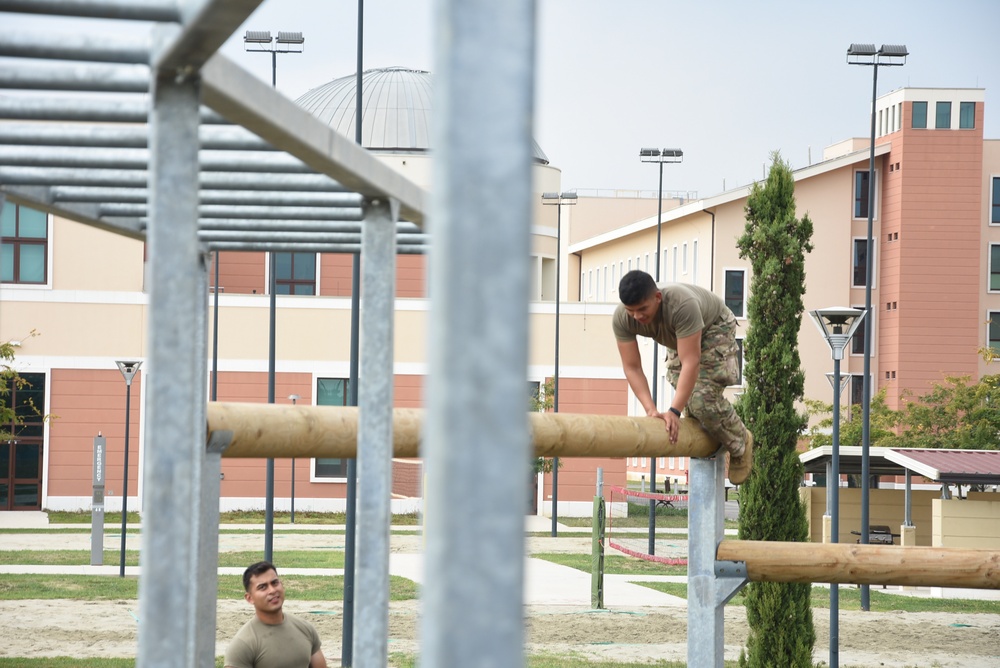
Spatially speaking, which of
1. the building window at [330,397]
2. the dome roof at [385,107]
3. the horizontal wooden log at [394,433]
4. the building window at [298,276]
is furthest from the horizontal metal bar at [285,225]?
the dome roof at [385,107]

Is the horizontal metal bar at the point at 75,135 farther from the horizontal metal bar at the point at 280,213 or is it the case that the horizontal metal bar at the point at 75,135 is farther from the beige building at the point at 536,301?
the beige building at the point at 536,301

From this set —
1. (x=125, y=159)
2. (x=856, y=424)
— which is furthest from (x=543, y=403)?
(x=125, y=159)

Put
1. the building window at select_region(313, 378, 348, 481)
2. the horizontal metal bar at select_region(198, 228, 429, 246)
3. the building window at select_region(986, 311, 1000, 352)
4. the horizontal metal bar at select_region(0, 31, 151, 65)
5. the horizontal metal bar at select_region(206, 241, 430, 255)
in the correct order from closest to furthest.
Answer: the horizontal metal bar at select_region(0, 31, 151, 65), the horizontal metal bar at select_region(198, 228, 429, 246), the horizontal metal bar at select_region(206, 241, 430, 255), the building window at select_region(313, 378, 348, 481), the building window at select_region(986, 311, 1000, 352)

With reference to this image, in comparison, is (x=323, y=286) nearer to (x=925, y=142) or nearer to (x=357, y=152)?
(x=925, y=142)

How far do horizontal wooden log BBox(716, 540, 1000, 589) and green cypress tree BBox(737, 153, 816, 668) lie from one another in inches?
295

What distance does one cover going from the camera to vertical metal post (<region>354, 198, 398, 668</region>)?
12.7 ft

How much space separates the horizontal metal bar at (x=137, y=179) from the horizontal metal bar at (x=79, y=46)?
1079mm

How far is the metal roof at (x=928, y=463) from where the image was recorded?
894 inches

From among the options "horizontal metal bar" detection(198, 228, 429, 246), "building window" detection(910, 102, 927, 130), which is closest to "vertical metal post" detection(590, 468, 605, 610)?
"horizontal metal bar" detection(198, 228, 429, 246)

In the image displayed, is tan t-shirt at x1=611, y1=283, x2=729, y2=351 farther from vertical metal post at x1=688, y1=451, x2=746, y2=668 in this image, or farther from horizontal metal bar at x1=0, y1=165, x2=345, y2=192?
horizontal metal bar at x1=0, y1=165, x2=345, y2=192

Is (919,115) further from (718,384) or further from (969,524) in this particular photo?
(718,384)

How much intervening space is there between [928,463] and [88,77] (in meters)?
22.8

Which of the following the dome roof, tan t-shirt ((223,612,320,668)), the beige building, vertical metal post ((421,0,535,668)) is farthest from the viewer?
the dome roof

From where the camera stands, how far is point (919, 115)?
52344 mm
